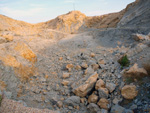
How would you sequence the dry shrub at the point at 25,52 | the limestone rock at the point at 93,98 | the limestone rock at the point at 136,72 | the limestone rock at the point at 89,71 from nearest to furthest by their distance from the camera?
the limestone rock at the point at 136,72 < the limestone rock at the point at 93,98 < the limestone rock at the point at 89,71 < the dry shrub at the point at 25,52

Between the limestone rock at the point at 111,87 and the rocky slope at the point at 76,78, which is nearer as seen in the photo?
the rocky slope at the point at 76,78

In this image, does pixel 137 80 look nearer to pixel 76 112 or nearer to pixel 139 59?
pixel 139 59

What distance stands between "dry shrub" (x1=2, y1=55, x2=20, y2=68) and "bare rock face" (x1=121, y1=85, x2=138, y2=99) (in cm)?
435

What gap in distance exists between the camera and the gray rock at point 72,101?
454 centimetres

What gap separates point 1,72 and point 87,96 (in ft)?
11.3

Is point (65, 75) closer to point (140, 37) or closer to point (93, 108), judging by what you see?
point (93, 108)

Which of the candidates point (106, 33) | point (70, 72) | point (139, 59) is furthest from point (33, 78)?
point (106, 33)

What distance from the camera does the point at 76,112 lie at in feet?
14.4

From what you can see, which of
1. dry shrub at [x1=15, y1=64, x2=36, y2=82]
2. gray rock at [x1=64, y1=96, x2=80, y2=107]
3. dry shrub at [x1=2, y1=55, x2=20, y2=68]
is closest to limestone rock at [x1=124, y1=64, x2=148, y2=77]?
gray rock at [x1=64, y1=96, x2=80, y2=107]

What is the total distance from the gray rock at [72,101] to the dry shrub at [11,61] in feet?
8.46

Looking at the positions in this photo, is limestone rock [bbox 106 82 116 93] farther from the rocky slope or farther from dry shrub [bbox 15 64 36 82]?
dry shrub [bbox 15 64 36 82]

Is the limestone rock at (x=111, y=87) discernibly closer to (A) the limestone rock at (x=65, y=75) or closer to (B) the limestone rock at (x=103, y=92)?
(B) the limestone rock at (x=103, y=92)

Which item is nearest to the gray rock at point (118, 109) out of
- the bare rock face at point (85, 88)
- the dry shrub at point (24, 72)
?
the bare rock face at point (85, 88)

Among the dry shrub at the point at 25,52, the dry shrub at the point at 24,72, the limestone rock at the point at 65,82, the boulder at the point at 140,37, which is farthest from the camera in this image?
the boulder at the point at 140,37
